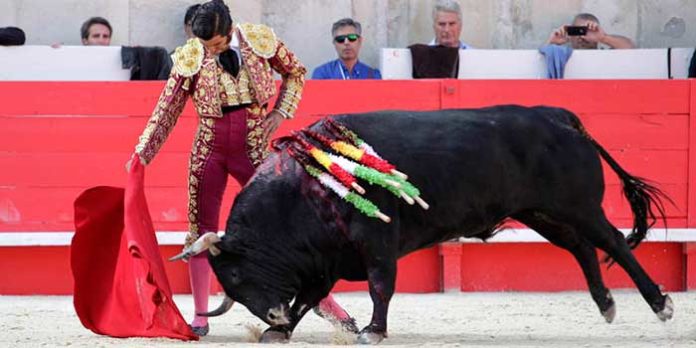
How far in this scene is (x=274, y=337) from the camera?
21.3 ft

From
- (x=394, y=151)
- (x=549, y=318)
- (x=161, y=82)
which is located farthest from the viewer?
(x=161, y=82)

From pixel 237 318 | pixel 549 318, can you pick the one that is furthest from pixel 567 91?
pixel 237 318

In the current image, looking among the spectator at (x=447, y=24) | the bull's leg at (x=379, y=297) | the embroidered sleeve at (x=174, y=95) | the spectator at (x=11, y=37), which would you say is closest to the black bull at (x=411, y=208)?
the bull's leg at (x=379, y=297)

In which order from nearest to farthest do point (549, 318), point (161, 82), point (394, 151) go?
point (394, 151)
point (549, 318)
point (161, 82)

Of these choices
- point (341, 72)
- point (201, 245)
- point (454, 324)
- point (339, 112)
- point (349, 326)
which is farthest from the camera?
point (341, 72)

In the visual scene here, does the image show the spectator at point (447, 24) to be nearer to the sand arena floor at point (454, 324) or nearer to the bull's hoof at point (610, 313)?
the sand arena floor at point (454, 324)

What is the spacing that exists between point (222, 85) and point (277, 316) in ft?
2.86

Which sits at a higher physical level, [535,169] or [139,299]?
[535,169]

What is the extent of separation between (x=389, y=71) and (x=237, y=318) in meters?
1.94

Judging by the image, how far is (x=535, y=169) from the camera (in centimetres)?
669

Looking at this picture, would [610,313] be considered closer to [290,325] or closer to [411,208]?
[411,208]

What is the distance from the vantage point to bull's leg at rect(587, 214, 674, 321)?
673cm

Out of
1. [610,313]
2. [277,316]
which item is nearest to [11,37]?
[277,316]

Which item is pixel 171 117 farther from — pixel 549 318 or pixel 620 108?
pixel 620 108
